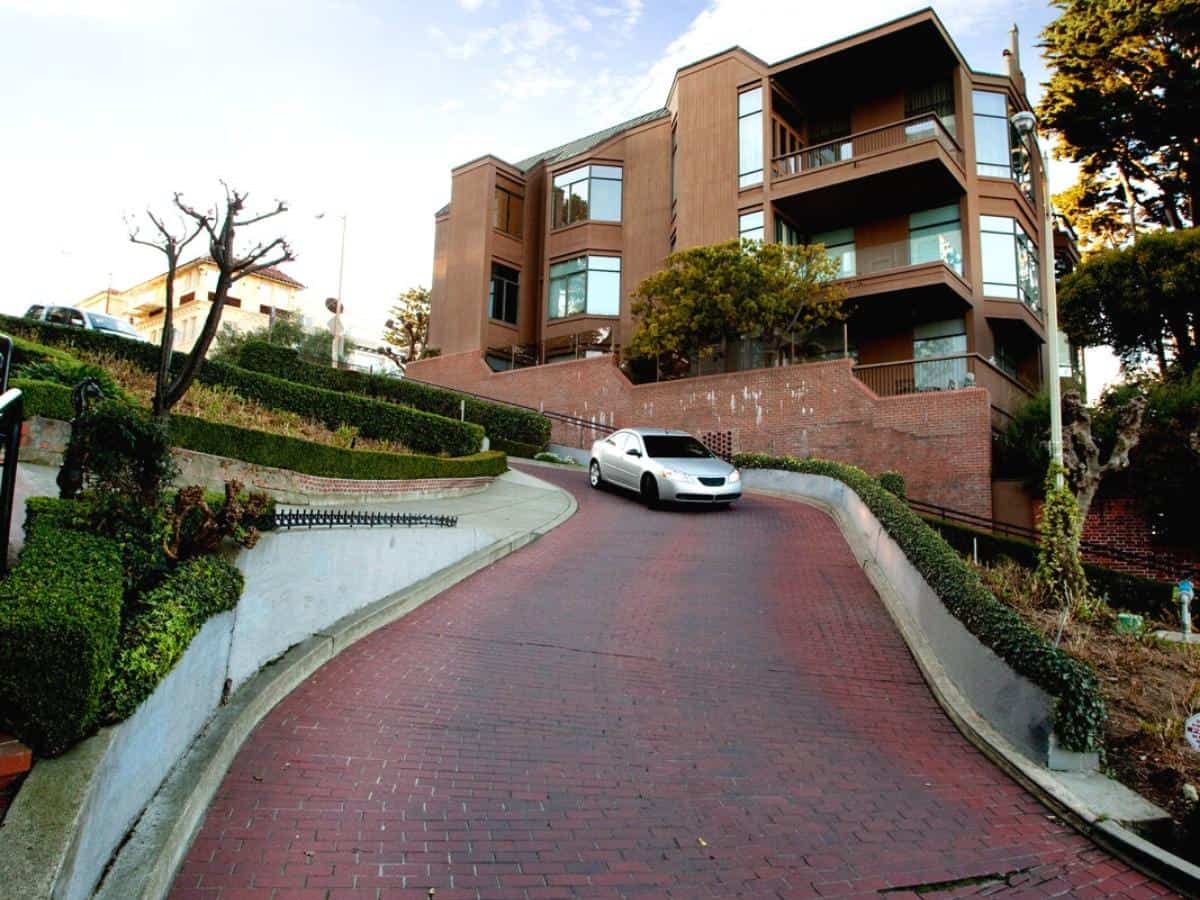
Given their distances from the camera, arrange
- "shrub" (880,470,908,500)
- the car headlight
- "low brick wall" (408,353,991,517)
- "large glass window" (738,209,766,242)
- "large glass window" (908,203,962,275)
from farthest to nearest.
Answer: "large glass window" (738,209,766,242)
"large glass window" (908,203,962,275)
"low brick wall" (408,353,991,517)
"shrub" (880,470,908,500)
the car headlight

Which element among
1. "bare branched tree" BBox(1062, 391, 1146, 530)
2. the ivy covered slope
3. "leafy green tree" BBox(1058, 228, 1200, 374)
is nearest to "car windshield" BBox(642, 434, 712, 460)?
the ivy covered slope

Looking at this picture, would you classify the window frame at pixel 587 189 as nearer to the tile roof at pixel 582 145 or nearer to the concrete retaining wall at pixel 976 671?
the tile roof at pixel 582 145

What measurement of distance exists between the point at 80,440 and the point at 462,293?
29804 millimetres

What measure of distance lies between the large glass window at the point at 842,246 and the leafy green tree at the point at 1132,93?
6900 mm

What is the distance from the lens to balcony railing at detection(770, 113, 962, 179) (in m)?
23.2

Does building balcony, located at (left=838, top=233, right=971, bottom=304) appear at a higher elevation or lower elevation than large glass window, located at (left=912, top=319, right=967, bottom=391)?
higher

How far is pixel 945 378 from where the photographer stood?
2036cm

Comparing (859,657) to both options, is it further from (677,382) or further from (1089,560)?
(677,382)

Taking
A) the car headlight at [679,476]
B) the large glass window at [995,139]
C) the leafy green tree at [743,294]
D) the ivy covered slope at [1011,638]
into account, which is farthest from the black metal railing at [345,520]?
the large glass window at [995,139]

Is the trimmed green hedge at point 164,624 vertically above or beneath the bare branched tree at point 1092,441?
beneath

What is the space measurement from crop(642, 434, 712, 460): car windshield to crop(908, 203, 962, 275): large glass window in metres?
11.0

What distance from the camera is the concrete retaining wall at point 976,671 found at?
598 centimetres

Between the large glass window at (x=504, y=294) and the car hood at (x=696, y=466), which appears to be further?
the large glass window at (x=504, y=294)

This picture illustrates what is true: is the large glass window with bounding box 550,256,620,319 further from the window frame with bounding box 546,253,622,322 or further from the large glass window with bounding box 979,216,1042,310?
the large glass window with bounding box 979,216,1042,310
